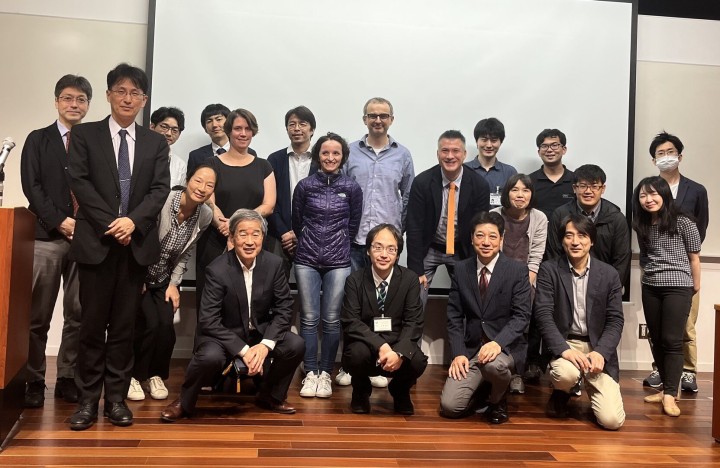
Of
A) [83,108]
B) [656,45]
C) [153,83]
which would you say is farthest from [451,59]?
[83,108]

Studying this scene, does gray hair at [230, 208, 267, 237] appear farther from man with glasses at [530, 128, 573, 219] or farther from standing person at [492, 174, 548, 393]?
man with glasses at [530, 128, 573, 219]

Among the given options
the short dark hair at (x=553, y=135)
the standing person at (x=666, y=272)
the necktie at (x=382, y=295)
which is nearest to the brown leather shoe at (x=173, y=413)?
the necktie at (x=382, y=295)

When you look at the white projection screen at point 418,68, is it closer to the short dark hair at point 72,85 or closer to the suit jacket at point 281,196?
the suit jacket at point 281,196

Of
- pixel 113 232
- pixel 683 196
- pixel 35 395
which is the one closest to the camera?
pixel 113 232

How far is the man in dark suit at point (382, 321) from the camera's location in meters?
3.41

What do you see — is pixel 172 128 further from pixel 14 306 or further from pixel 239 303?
pixel 14 306

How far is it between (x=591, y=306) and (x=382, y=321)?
1.10m

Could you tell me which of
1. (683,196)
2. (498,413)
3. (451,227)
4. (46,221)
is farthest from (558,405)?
(46,221)

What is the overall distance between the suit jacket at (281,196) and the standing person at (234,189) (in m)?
0.24

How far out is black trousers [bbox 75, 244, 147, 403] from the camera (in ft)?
9.96

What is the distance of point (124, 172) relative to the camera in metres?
3.09

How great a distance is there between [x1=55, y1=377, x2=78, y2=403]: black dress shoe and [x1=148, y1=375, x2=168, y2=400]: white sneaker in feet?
1.21

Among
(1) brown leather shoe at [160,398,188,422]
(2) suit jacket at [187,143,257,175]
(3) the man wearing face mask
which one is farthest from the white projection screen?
(1) brown leather shoe at [160,398,188,422]

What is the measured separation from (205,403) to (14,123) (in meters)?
2.51
